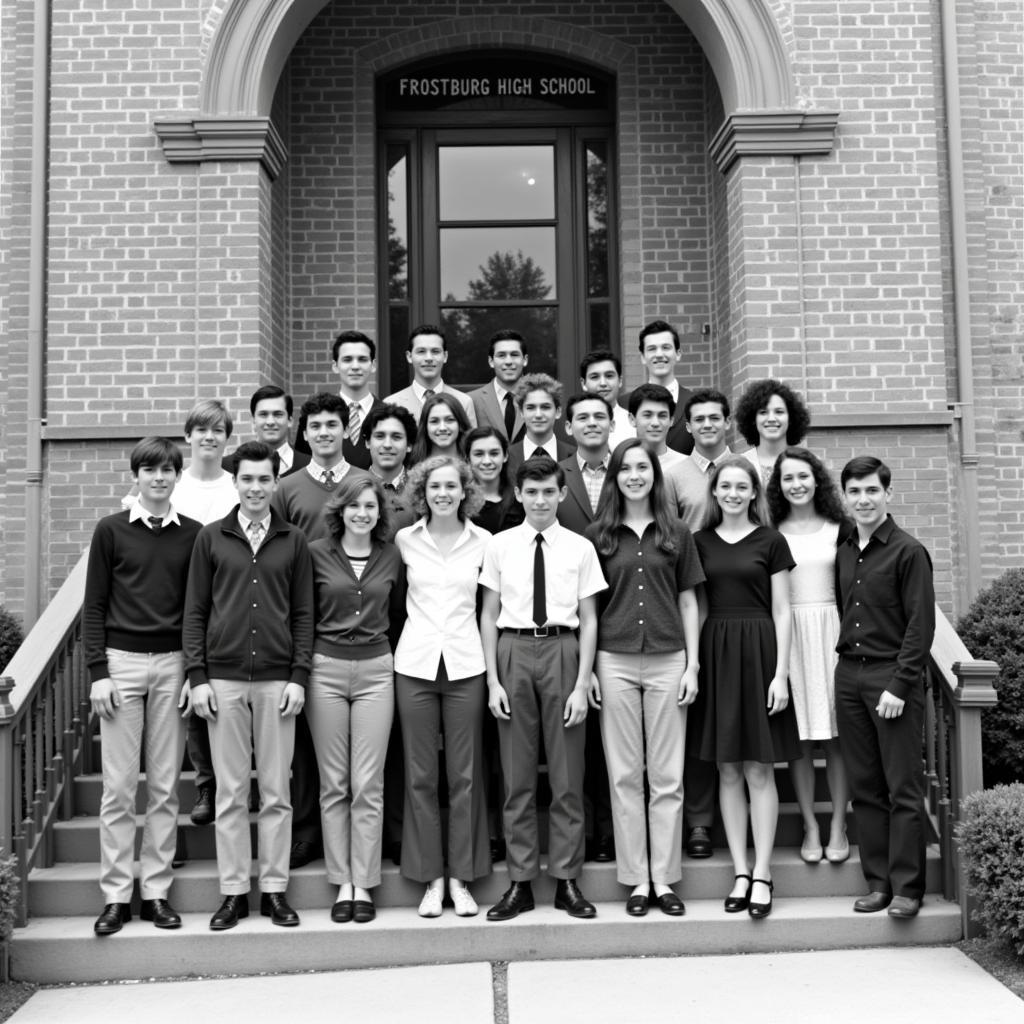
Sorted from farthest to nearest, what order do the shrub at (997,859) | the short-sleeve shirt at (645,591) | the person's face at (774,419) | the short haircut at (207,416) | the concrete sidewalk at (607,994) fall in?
1. the person's face at (774,419)
2. the short haircut at (207,416)
3. the short-sleeve shirt at (645,591)
4. the shrub at (997,859)
5. the concrete sidewalk at (607,994)

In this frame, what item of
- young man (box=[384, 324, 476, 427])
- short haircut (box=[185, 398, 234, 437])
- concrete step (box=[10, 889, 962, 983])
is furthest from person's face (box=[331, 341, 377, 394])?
concrete step (box=[10, 889, 962, 983])

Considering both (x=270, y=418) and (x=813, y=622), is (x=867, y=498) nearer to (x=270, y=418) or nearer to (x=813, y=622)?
(x=813, y=622)

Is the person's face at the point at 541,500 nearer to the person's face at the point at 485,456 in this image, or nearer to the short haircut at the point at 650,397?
the person's face at the point at 485,456

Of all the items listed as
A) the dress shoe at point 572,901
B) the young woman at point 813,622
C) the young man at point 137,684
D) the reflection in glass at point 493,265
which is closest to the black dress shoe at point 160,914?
the young man at point 137,684

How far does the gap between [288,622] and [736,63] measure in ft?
17.2

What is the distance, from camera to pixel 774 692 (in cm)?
573

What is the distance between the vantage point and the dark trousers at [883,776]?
5621 mm

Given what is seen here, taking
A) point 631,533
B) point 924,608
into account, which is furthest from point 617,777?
point 924,608

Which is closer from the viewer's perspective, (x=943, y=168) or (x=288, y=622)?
(x=288, y=622)

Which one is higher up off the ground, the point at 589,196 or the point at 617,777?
the point at 589,196

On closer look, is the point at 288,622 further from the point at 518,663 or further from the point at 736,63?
the point at 736,63

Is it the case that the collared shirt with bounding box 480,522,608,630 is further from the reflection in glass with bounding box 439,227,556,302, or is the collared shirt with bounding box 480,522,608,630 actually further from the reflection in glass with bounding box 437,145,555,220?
the reflection in glass with bounding box 437,145,555,220

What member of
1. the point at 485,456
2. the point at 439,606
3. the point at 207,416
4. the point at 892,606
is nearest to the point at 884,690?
the point at 892,606

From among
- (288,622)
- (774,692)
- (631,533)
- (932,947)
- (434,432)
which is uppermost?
(434,432)
